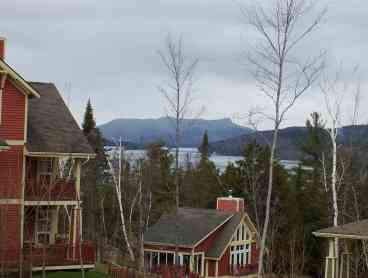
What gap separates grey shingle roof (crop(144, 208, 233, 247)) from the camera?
4284cm

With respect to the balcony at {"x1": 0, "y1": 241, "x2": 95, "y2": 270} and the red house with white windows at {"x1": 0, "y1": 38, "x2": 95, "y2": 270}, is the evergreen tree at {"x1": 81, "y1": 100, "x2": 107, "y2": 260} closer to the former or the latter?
the red house with white windows at {"x1": 0, "y1": 38, "x2": 95, "y2": 270}

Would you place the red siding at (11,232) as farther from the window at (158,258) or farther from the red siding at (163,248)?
the window at (158,258)

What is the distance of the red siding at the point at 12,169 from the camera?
1032 inches

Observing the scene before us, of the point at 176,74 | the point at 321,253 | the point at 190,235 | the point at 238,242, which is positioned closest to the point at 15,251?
the point at 176,74

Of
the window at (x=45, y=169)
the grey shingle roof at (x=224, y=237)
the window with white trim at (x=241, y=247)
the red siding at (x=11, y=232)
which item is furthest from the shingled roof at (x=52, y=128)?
the window with white trim at (x=241, y=247)

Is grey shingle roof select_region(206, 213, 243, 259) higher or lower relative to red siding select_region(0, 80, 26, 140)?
lower

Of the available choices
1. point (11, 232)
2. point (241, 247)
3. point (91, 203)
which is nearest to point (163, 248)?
point (91, 203)

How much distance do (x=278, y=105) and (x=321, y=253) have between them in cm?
2894

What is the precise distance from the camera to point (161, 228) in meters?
44.3

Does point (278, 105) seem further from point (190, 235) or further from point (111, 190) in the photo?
point (111, 190)

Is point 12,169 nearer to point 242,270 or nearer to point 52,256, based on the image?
point 52,256

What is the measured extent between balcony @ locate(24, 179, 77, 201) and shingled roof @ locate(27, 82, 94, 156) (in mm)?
1326

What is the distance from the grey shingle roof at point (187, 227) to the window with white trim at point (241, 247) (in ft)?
5.54

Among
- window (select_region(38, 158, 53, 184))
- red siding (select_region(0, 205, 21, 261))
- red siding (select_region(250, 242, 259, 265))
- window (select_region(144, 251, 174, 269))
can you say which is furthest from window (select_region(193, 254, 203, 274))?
red siding (select_region(0, 205, 21, 261))
